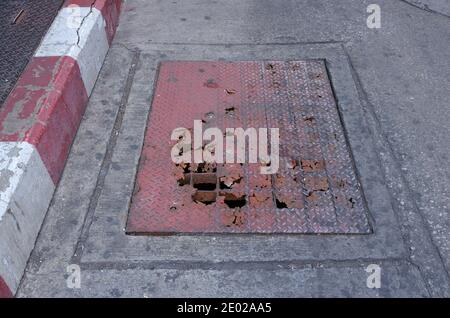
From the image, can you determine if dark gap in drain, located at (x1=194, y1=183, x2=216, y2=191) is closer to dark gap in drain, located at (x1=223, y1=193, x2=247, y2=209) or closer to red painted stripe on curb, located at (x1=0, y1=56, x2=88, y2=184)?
dark gap in drain, located at (x1=223, y1=193, x2=247, y2=209)

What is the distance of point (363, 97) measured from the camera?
3.17 metres

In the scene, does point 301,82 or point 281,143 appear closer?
point 281,143

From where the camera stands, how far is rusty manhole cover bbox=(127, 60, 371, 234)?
2443mm

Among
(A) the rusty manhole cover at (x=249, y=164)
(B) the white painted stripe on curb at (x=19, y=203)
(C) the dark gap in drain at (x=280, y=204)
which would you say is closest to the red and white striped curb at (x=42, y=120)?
(B) the white painted stripe on curb at (x=19, y=203)

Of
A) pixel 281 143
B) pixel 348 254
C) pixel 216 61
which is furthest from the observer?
pixel 216 61

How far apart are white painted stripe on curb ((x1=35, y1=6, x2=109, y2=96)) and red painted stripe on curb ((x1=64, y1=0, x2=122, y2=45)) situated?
0.06 metres

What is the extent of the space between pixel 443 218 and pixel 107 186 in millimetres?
1858

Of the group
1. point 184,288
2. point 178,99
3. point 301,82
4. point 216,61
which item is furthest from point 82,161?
point 301,82

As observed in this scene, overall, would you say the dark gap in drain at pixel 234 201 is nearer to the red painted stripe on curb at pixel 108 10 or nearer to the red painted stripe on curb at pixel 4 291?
the red painted stripe on curb at pixel 4 291

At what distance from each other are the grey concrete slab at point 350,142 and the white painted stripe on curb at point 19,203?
8 cm

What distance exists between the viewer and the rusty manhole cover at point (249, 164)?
2.44 meters

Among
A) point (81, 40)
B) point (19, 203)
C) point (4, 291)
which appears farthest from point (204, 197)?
point (81, 40)

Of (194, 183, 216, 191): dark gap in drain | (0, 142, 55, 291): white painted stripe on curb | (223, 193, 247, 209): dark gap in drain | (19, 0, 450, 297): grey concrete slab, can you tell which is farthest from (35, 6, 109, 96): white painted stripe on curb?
(223, 193, 247, 209): dark gap in drain
